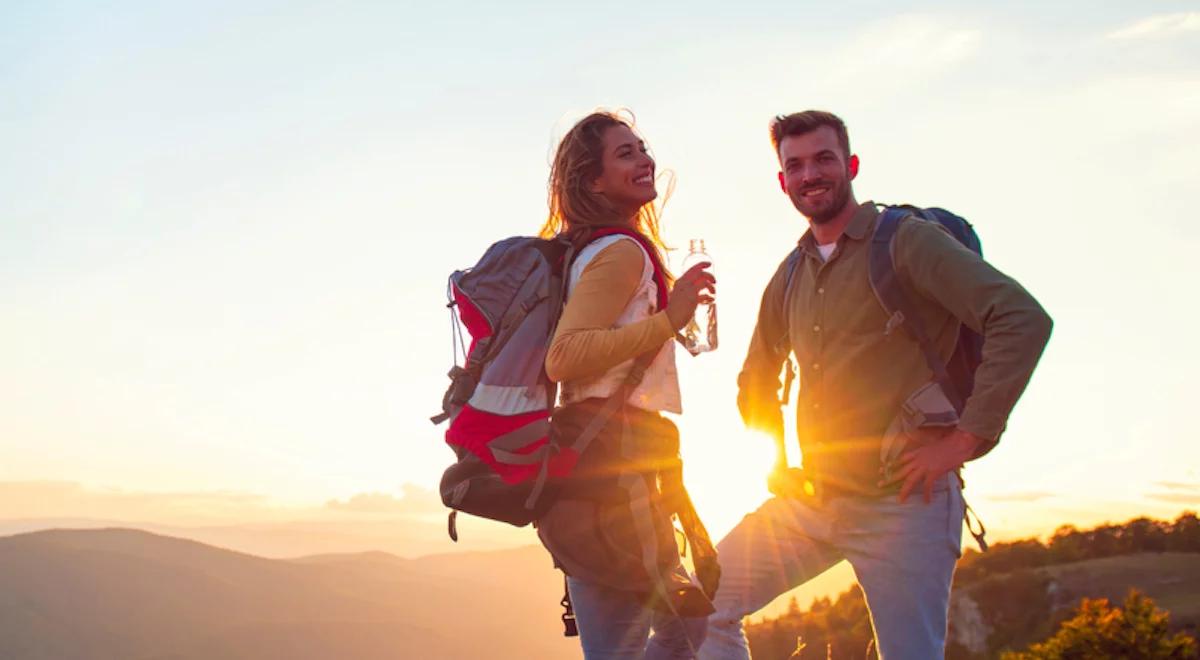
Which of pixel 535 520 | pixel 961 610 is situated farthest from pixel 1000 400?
pixel 961 610

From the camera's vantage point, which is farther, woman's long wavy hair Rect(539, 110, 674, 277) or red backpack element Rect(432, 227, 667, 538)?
woman's long wavy hair Rect(539, 110, 674, 277)

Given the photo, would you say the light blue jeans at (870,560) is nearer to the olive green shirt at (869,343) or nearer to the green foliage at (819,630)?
the olive green shirt at (869,343)

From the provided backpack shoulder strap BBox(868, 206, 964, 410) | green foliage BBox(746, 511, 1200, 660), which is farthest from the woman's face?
green foliage BBox(746, 511, 1200, 660)

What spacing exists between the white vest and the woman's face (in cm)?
31

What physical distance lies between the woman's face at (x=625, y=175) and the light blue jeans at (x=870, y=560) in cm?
181

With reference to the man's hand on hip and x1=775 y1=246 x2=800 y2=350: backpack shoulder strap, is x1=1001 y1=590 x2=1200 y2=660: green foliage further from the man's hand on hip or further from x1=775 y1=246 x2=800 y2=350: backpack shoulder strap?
the man's hand on hip

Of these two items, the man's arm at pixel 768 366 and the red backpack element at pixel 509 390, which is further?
the man's arm at pixel 768 366

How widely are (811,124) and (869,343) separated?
1211mm

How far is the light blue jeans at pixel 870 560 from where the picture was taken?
181 inches

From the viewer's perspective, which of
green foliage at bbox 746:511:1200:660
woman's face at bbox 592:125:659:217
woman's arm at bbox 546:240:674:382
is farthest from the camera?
green foliage at bbox 746:511:1200:660

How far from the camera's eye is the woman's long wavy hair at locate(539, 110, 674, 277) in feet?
13.2

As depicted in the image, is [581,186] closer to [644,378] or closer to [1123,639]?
[644,378]

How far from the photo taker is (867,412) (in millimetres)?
4770

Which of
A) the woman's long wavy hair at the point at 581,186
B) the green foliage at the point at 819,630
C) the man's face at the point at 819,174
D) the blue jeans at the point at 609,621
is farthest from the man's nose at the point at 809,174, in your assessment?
the green foliage at the point at 819,630
